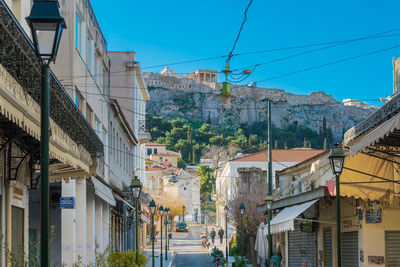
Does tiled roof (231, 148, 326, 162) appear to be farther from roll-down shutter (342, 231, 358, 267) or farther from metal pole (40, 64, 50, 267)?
metal pole (40, 64, 50, 267)

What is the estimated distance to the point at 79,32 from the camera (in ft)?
73.5

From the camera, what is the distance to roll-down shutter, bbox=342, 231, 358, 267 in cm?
1820

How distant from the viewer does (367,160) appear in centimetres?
1552

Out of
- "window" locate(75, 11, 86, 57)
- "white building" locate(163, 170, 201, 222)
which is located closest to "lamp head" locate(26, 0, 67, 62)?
"window" locate(75, 11, 86, 57)

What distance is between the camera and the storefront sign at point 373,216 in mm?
16328

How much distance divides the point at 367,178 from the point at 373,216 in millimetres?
1583

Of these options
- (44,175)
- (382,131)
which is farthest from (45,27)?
(382,131)

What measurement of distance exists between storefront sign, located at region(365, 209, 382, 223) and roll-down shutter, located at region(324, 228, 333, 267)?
4424 millimetres

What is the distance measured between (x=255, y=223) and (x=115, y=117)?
1261 cm

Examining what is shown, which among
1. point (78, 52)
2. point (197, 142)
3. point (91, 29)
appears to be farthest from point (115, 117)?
point (197, 142)

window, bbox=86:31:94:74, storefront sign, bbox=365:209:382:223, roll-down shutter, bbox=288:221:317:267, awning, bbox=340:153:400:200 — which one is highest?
window, bbox=86:31:94:74

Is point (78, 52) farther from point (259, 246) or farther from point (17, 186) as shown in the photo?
point (259, 246)

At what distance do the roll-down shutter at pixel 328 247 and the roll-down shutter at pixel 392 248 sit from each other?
4.67 meters

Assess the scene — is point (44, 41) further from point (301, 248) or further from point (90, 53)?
point (301, 248)
